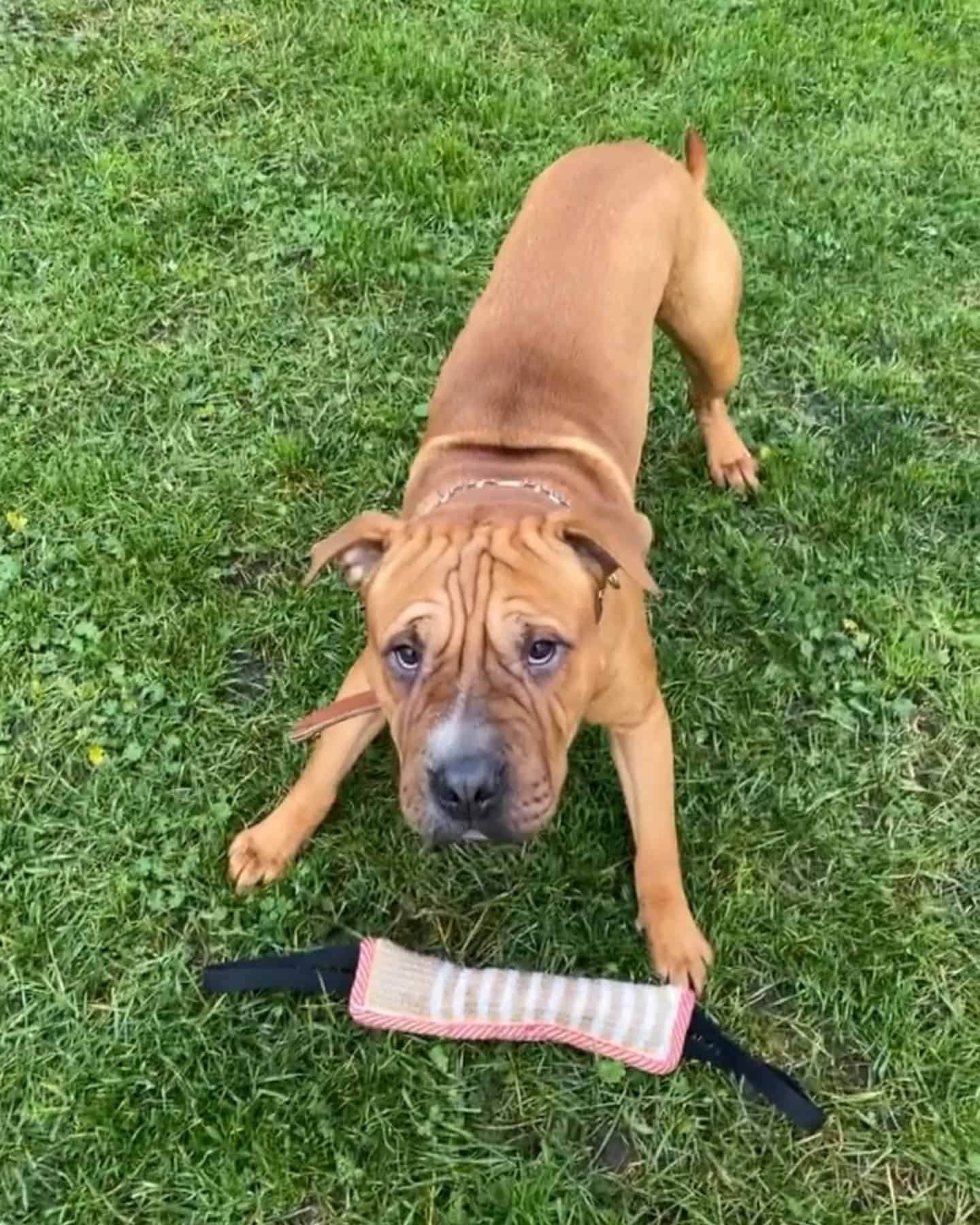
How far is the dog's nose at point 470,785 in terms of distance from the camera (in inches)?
110

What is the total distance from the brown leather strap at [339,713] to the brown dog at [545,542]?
0.11m

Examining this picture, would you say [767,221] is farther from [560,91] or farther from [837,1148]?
[837,1148]

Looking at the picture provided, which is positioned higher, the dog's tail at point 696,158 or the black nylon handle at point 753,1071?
the dog's tail at point 696,158

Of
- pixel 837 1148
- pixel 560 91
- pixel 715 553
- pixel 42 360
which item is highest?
pixel 560 91

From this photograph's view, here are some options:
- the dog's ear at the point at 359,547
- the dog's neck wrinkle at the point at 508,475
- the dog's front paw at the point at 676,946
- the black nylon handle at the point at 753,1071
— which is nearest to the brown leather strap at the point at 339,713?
the dog's ear at the point at 359,547

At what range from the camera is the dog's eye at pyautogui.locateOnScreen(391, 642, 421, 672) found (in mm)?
3023

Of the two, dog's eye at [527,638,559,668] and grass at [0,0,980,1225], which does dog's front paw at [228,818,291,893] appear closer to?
grass at [0,0,980,1225]

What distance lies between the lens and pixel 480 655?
9.61 feet

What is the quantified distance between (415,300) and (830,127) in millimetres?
2212

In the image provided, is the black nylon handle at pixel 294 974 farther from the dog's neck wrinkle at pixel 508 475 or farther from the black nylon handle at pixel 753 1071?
the dog's neck wrinkle at pixel 508 475

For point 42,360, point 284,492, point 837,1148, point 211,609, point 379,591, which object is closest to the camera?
point 379,591

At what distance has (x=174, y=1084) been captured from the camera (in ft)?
11.2

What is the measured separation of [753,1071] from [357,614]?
1.85 metres

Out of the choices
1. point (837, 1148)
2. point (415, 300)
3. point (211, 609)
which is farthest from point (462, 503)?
point (415, 300)
